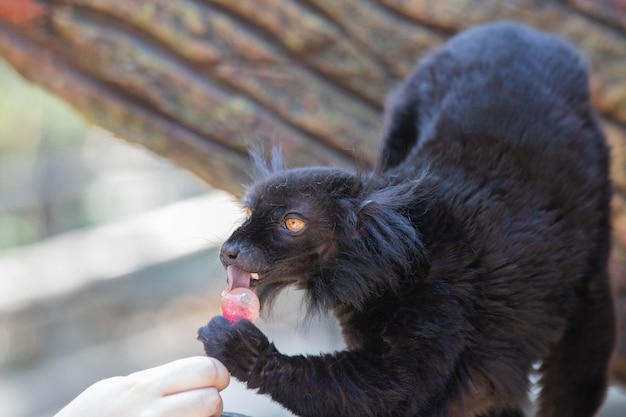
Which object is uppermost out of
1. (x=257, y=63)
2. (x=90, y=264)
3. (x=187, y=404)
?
(x=90, y=264)

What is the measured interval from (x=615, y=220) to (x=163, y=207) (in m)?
7.30

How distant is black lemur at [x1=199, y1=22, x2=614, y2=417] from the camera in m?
2.64

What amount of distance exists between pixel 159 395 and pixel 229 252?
502mm

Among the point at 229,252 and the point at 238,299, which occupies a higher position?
the point at 229,252

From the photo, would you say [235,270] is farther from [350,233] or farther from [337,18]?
[337,18]

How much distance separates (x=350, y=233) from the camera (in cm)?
280

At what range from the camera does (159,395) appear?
2320mm

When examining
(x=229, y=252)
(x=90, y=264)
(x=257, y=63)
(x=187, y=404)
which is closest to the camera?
(x=187, y=404)

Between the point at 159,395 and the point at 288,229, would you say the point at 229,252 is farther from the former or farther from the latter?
the point at 159,395

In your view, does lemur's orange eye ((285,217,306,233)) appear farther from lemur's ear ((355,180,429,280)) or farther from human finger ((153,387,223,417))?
human finger ((153,387,223,417))

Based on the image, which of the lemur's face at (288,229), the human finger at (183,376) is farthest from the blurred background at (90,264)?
the human finger at (183,376)

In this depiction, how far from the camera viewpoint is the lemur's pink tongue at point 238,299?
263 cm

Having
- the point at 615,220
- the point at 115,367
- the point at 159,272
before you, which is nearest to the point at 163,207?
the point at 159,272

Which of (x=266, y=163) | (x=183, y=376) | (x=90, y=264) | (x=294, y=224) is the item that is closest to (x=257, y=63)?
(x=266, y=163)
